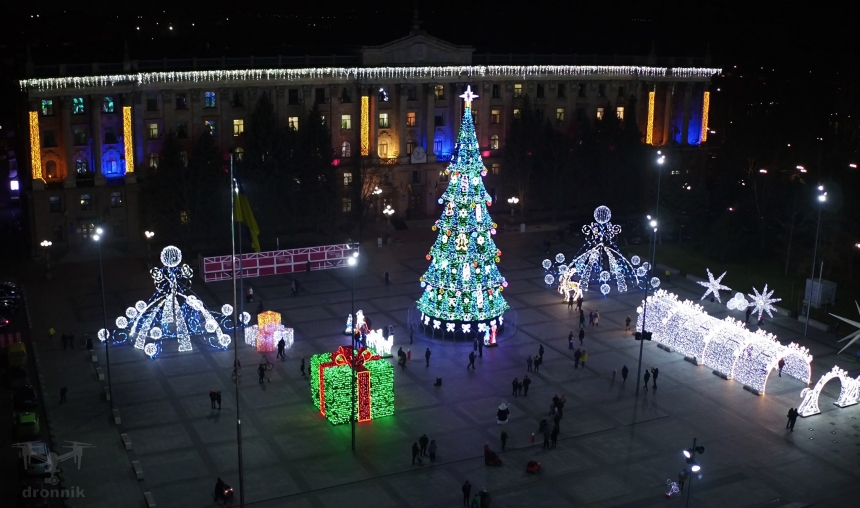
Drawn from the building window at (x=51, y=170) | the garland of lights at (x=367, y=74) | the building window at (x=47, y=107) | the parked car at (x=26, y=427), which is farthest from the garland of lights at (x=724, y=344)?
the building window at (x=47, y=107)

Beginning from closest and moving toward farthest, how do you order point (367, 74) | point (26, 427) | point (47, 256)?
point (26, 427) → point (47, 256) → point (367, 74)

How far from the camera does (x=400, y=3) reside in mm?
132625

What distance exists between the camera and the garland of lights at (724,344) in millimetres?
57562

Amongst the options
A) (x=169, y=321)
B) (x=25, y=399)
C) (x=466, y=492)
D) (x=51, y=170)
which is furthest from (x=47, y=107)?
(x=466, y=492)

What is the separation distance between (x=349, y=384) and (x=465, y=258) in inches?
533

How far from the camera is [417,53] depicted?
97.5m

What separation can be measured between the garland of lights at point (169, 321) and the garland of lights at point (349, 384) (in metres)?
10.9

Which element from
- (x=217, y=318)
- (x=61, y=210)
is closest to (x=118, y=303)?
(x=217, y=318)

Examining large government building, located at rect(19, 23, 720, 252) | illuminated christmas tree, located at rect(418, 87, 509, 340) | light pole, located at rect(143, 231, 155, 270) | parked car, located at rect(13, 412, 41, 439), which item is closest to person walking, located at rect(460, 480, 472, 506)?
illuminated christmas tree, located at rect(418, 87, 509, 340)

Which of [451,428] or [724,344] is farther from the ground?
[724,344]

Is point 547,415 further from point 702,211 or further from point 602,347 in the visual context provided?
point 702,211

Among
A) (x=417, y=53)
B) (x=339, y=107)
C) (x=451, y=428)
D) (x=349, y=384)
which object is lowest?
(x=451, y=428)

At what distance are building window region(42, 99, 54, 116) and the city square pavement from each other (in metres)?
20.6

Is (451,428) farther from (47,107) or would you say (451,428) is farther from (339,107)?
(47,107)
